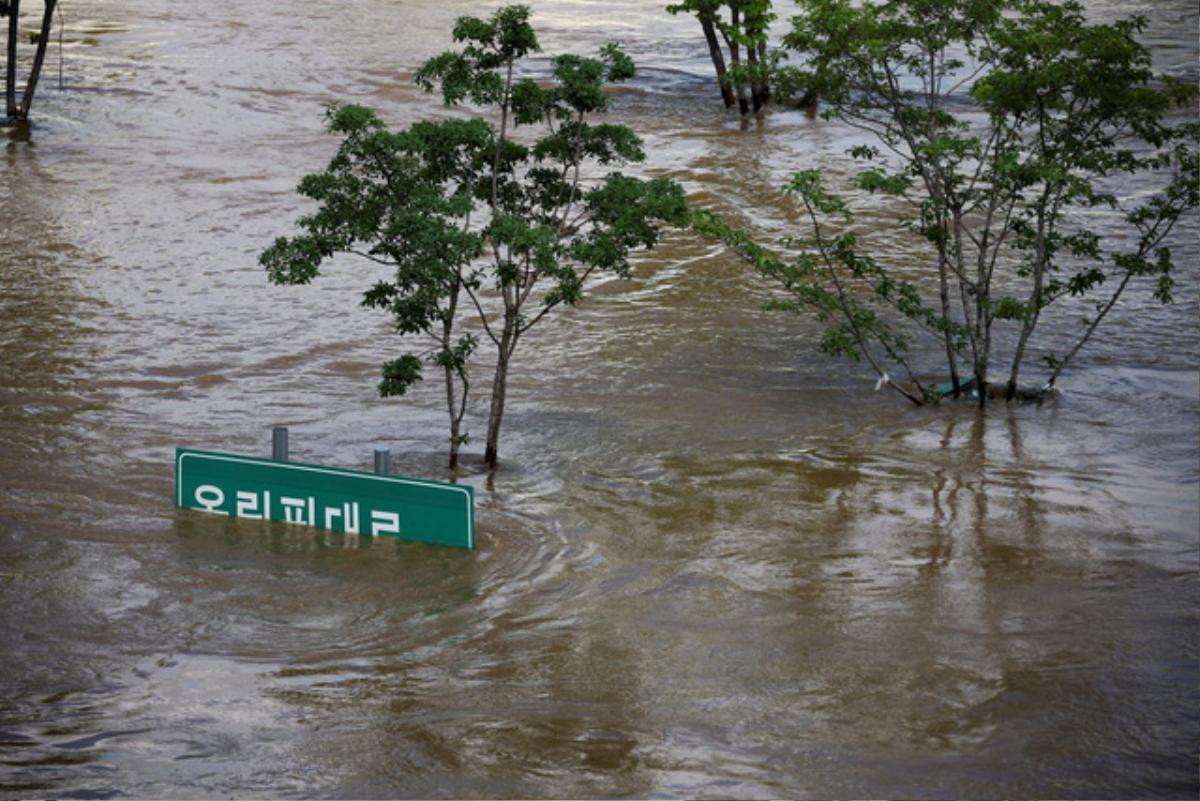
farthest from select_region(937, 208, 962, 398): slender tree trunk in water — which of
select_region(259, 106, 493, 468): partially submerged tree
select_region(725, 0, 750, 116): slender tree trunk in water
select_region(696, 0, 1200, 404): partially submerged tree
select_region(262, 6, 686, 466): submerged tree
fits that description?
select_region(725, 0, 750, 116): slender tree trunk in water

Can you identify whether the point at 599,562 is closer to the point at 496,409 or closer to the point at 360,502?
the point at 360,502

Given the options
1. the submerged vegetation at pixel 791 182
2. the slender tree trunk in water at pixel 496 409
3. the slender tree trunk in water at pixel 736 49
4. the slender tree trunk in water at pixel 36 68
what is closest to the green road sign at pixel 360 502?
the submerged vegetation at pixel 791 182

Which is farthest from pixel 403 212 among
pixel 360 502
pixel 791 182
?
pixel 791 182

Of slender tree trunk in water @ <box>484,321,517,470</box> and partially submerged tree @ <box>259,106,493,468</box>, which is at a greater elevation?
partially submerged tree @ <box>259,106,493,468</box>

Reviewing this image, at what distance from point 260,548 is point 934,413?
8189mm

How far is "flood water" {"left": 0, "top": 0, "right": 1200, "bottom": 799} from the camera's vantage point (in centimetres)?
A: 987

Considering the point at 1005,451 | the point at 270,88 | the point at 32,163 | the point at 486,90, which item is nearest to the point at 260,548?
the point at 486,90

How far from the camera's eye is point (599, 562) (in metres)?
13.8

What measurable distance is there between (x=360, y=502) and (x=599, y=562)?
2.20m

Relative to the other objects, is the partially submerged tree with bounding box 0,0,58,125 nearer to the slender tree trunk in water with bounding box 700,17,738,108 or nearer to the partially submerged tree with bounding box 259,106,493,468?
the slender tree trunk in water with bounding box 700,17,738,108

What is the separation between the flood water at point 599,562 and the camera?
9.87m

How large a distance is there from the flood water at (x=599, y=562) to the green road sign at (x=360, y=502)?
561 millimetres

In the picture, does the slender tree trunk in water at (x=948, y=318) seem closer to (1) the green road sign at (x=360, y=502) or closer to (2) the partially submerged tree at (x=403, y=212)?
(2) the partially submerged tree at (x=403, y=212)

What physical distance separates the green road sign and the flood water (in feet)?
1.84
